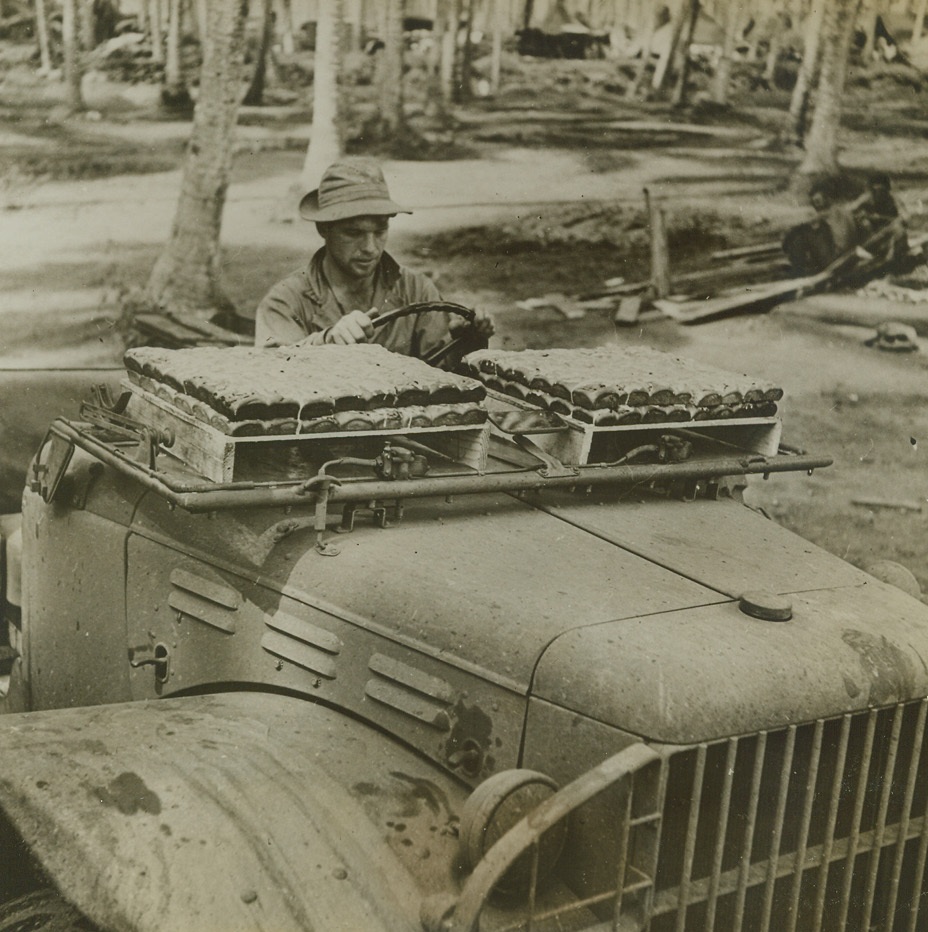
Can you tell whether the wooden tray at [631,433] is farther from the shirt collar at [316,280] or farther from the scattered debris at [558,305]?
the scattered debris at [558,305]

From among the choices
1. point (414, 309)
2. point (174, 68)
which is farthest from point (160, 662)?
point (174, 68)

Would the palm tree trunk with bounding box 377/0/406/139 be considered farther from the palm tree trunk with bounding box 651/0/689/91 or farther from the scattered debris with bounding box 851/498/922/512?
the scattered debris with bounding box 851/498/922/512

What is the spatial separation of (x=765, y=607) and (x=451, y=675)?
837 millimetres

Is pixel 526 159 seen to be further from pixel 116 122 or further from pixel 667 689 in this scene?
pixel 667 689

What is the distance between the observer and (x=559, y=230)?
8875 mm

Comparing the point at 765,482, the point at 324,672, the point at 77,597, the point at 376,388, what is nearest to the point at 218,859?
the point at 324,672

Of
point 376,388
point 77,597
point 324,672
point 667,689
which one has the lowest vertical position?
point 77,597

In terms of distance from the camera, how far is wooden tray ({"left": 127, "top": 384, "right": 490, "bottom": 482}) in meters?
3.66

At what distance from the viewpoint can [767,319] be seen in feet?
29.0

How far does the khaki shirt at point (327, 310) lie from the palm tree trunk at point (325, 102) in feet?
9.29

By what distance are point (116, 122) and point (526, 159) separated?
9.04ft

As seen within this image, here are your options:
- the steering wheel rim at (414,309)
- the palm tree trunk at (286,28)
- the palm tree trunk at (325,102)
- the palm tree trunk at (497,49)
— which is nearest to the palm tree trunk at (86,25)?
the palm tree trunk at (286,28)

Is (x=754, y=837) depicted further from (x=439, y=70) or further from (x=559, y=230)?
(x=439, y=70)

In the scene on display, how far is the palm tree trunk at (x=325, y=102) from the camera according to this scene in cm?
811
